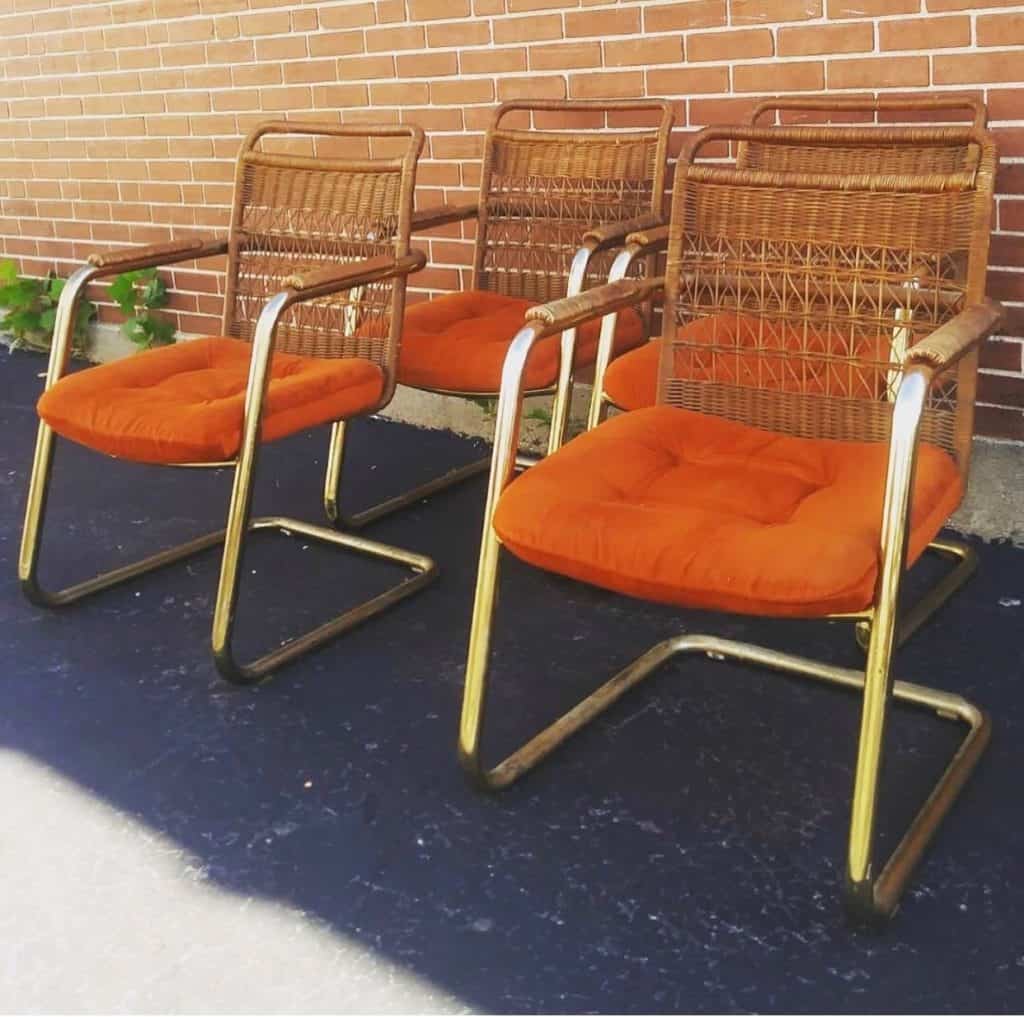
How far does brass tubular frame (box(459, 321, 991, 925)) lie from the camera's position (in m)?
1.50

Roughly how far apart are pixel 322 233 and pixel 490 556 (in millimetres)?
1165

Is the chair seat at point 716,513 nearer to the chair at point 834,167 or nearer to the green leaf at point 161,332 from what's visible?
the chair at point 834,167

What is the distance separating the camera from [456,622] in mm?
2471

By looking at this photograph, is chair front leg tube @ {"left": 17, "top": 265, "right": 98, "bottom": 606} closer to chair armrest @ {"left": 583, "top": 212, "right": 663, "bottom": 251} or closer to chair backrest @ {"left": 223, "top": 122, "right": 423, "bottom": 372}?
chair backrest @ {"left": 223, "top": 122, "right": 423, "bottom": 372}

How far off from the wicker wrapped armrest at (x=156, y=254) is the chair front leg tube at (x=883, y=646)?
5.42 feet

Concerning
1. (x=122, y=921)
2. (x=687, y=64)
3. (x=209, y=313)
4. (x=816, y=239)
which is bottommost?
(x=122, y=921)

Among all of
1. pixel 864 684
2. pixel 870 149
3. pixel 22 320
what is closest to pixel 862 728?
pixel 864 684

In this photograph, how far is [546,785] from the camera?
1.92 meters

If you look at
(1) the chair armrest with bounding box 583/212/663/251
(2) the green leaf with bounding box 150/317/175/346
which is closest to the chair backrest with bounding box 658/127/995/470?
(1) the chair armrest with bounding box 583/212/663/251

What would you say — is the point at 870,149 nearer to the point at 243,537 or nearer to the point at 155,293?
the point at 243,537

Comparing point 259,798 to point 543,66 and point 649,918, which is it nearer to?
point 649,918

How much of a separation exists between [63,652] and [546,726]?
0.99 metres

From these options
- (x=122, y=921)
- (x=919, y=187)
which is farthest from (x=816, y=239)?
(x=122, y=921)

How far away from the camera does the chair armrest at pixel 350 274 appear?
2.22 metres
